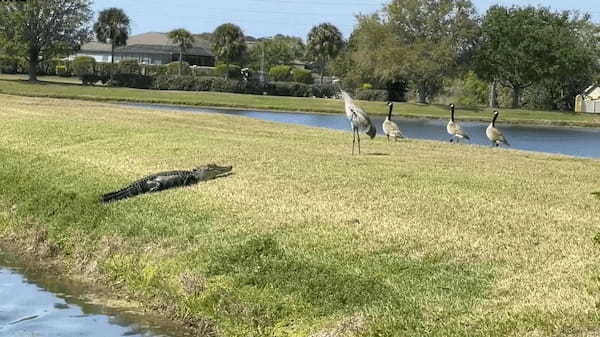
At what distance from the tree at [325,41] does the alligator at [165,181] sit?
95495mm

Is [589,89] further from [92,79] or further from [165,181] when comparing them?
[165,181]

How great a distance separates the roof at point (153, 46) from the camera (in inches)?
5192

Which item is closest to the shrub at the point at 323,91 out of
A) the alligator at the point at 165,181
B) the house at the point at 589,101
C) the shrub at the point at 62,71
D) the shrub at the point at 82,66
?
the house at the point at 589,101

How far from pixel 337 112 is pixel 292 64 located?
80062 mm

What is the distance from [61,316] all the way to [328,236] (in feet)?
10.8

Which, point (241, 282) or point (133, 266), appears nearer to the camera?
point (241, 282)

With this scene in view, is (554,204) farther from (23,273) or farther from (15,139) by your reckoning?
(15,139)

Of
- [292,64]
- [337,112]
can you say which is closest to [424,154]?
[337,112]

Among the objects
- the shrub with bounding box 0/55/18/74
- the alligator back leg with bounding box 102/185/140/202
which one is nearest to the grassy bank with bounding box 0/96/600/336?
the alligator back leg with bounding box 102/185/140/202


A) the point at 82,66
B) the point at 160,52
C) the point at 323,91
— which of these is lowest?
the point at 323,91

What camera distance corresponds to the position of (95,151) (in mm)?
20078

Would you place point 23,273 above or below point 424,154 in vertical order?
below

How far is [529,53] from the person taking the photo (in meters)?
81.2

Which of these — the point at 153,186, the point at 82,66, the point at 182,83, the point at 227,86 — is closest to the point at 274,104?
the point at 227,86
